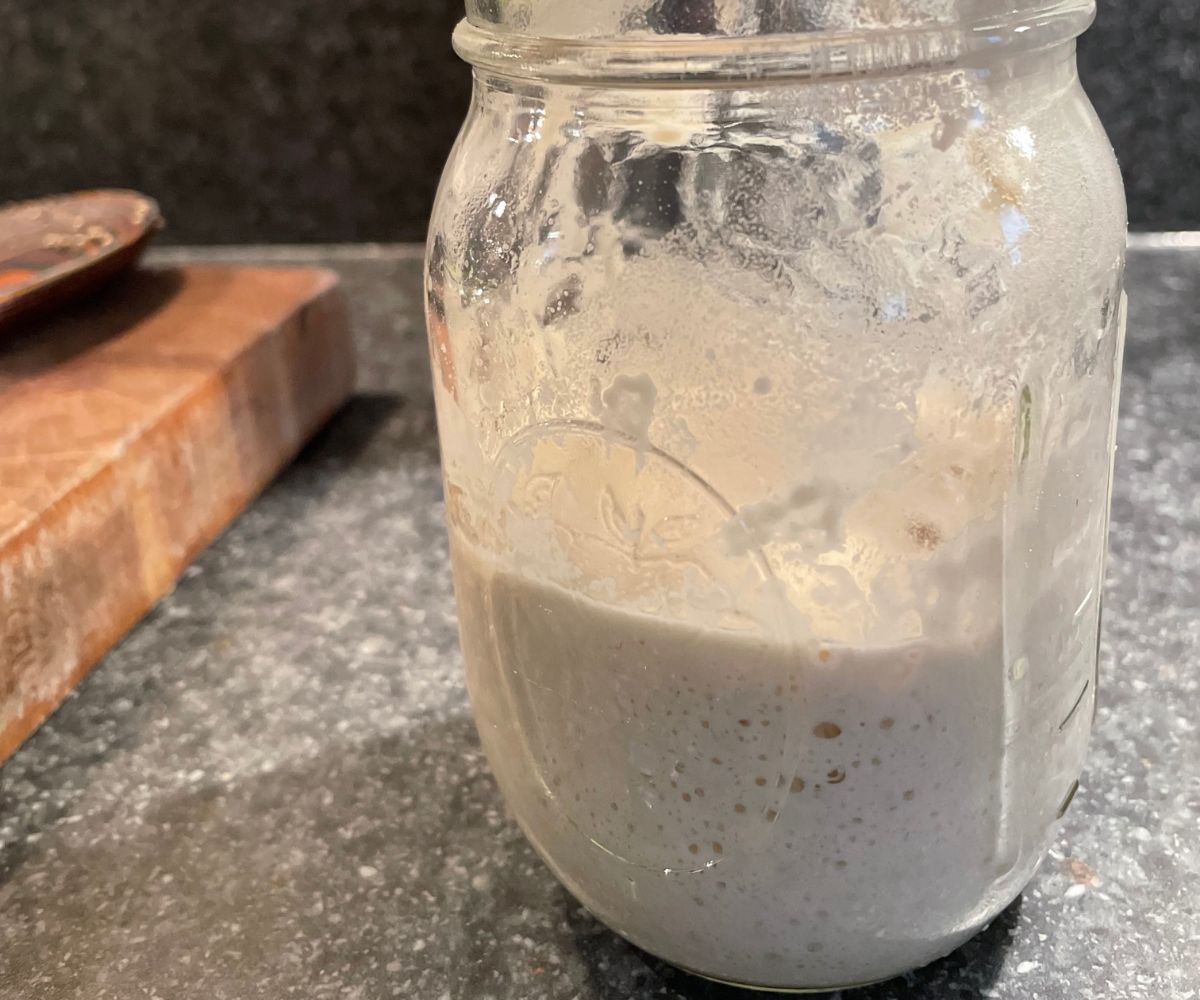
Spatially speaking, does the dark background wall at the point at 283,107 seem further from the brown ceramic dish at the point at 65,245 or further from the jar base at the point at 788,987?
the jar base at the point at 788,987

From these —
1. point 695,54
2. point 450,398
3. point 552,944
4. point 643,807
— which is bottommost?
point 552,944

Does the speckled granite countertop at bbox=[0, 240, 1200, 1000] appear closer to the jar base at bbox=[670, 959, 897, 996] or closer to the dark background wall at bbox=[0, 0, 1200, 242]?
the jar base at bbox=[670, 959, 897, 996]

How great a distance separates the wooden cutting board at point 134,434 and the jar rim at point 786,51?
423mm

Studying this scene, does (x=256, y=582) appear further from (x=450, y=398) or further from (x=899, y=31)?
(x=899, y=31)

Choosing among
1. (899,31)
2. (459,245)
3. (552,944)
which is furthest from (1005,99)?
(552,944)

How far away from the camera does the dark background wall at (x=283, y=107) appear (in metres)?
1.08

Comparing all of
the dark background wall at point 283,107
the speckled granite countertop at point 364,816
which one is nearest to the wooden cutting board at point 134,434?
the speckled granite countertop at point 364,816

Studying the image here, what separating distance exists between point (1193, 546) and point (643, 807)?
49 centimetres

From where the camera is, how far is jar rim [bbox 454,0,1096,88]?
1.05 feet

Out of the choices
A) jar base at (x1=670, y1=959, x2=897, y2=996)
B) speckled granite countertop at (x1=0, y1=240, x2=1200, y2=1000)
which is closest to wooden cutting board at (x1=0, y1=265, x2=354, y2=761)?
speckled granite countertop at (x1=0, y1=240, x2=1200, y2=1000)

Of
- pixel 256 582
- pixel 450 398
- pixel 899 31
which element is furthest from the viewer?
pixel 256 582

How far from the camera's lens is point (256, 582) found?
763 millimetres

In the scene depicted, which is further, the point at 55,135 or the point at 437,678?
the point at 55,135

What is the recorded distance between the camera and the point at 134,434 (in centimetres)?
72
